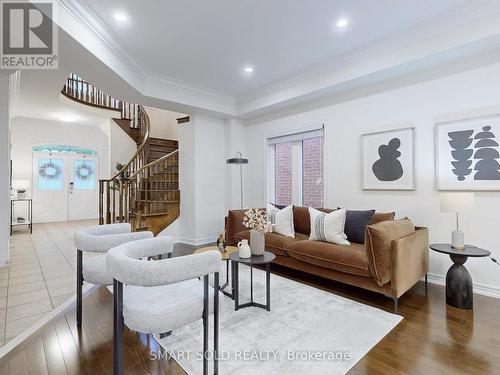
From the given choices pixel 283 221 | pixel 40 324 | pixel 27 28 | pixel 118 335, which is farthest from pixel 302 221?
pixel 27 28

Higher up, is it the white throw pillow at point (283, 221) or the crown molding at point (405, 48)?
the crown molding at point (405, 48)

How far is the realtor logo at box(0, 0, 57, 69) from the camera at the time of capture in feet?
8.12

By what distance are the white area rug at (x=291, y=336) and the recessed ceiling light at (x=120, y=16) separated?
3.15 m

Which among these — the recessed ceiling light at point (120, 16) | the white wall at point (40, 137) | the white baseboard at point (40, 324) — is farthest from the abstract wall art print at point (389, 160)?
the white wall at point (40, 137)

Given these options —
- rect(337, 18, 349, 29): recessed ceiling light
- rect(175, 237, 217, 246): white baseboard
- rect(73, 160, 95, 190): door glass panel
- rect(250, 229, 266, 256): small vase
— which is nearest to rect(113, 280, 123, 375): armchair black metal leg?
rect(250, 229, 266, 256): small vase

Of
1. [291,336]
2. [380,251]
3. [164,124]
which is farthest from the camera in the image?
[164,124]

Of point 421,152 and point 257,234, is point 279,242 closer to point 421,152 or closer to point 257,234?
point 257,234

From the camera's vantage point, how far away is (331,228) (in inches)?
133

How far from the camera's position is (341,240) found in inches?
130

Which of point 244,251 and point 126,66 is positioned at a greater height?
point 126,66

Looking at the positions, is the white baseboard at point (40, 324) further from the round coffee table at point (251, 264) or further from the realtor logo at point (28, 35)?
the realtor logo at point (28, 35)

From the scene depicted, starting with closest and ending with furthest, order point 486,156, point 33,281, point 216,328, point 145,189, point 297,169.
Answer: point 216,328
point 486,156
point 33,281
point 297,169
point 145,189

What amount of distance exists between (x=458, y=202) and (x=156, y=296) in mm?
2925

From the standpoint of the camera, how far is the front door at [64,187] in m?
8.14
